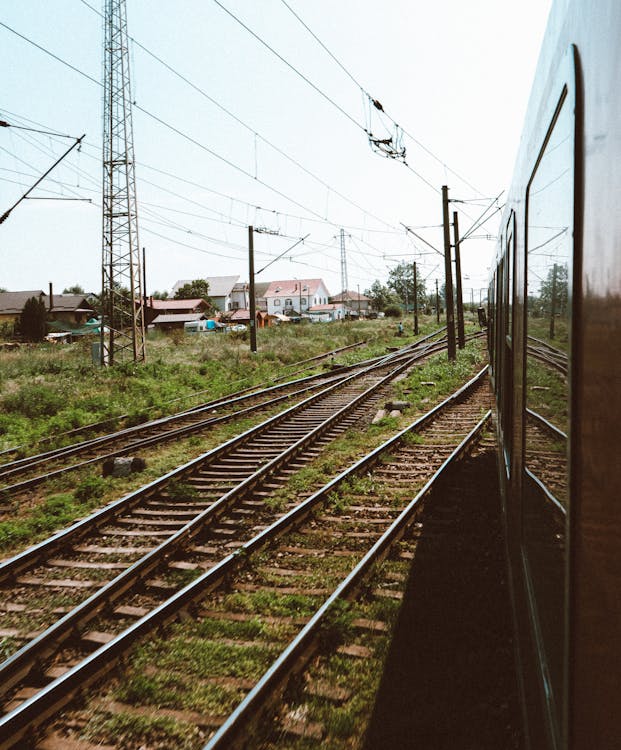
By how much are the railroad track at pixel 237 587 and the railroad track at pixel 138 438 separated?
3810mm

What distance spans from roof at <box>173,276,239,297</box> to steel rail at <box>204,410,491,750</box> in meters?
109

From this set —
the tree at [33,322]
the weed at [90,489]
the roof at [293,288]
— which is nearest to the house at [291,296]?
the roof at [293,288]

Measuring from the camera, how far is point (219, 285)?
11512 cm

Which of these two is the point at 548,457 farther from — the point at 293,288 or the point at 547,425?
the point at 293,288

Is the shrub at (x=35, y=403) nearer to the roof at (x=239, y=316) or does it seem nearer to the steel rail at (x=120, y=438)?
the steel rail at (x=120, y=438)

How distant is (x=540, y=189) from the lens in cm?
220

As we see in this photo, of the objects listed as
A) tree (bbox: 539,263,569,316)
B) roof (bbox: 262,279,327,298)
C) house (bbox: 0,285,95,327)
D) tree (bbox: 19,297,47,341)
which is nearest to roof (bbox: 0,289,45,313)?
house (bbox: 0,285,95,327)

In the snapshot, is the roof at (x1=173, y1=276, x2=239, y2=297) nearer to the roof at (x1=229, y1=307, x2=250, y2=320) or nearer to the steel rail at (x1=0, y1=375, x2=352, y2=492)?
the roof at (x1=229, y1=307, x2=250, y2=320)

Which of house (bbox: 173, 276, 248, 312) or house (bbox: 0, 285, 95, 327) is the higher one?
house (bbox: 173, 276, 248, 312)

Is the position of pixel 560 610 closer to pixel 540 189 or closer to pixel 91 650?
pixel 540 189

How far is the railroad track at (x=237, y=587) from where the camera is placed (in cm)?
412

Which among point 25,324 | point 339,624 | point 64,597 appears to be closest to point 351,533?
point 339,624

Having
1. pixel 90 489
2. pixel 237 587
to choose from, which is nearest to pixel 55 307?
pixel 90 489

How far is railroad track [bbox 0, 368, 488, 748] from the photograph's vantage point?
412 centimetres
